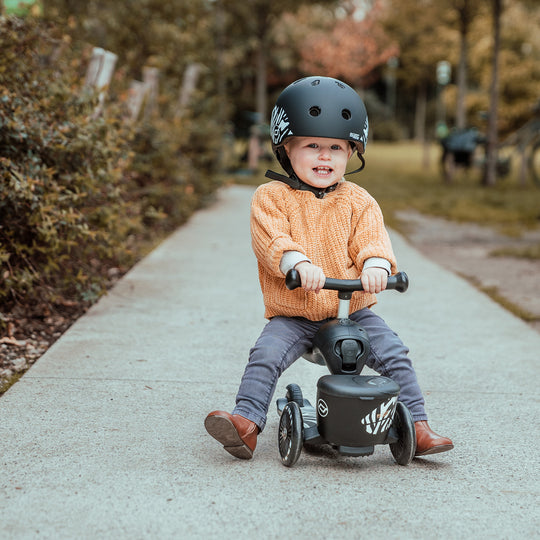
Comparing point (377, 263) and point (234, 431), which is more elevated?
point (377, 263)

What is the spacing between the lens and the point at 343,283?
2.72 meters

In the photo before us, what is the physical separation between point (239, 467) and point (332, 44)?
40515 millimetres

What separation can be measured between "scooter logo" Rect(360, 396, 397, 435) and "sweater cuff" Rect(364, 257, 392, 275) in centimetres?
49

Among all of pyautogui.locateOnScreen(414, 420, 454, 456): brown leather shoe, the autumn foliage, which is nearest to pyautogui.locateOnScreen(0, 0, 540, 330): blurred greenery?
pyautogui.locateOnScreen(414, 420, 454, 456): brown leather shoe

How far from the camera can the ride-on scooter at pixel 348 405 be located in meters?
2.67

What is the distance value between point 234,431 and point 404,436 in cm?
62

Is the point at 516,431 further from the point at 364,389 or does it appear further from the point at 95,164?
the point at 95,164

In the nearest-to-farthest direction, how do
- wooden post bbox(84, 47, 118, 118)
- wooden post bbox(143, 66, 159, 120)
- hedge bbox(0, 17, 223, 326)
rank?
hedge bbox(0, 17, 223, 326), wooden post bbox(84, 47, 118, 118), wooden post bbox(143, 66, 159, 120)

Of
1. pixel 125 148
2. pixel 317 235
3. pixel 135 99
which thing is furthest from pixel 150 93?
pixel 317 235

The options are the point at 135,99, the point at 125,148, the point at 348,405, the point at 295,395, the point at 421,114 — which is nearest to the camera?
the point at 348,405

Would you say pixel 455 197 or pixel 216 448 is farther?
pixel 455 197

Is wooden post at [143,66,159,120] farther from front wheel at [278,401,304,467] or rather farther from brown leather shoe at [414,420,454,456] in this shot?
brown leather shoe at [414,420,454,456]

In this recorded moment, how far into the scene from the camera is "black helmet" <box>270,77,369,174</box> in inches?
115

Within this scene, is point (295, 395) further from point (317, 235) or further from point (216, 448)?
point (317, 235)
